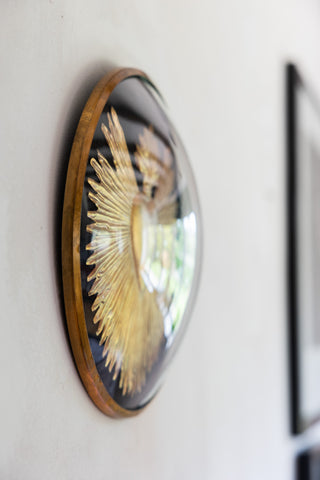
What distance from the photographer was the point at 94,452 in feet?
1.82

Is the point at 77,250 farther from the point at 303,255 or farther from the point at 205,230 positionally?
the point at 303,255

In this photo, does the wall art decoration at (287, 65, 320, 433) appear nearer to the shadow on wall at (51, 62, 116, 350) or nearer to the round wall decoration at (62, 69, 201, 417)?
the round wall decoration at (62, 69, 201, 417)

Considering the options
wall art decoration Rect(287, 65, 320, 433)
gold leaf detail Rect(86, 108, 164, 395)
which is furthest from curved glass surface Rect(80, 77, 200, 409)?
wall art decoration Rect(287, 65, 320, 433)

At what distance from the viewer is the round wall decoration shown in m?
0.50

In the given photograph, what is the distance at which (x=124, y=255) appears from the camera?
1.90 ft

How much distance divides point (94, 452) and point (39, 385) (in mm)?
134

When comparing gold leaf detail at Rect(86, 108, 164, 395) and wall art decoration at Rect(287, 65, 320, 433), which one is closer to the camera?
gold leaf detail at Rect(86, 108, 164, 395)

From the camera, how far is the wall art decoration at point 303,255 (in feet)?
4.17

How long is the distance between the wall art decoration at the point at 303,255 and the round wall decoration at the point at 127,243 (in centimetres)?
60

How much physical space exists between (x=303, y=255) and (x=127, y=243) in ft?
2.79

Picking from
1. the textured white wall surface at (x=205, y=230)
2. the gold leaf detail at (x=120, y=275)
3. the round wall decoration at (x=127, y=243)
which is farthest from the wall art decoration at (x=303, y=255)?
the gold leaf detail at (x=120, y=275)

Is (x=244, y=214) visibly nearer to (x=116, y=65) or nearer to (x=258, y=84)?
(x=258, y=84)

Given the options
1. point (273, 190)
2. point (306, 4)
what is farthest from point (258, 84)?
point (306, 4)

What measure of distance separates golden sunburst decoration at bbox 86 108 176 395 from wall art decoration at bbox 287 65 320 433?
68cm
